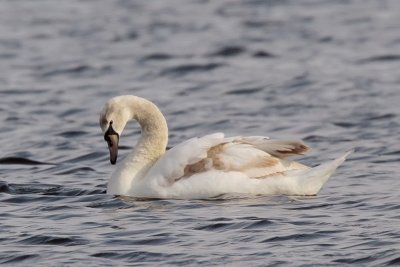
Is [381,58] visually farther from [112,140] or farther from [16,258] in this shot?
[16,258]

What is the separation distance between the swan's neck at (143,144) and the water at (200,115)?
28 centimetres

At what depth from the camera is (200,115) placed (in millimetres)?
17359

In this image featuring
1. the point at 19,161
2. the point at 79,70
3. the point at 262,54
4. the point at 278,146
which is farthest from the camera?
the point at 262,54

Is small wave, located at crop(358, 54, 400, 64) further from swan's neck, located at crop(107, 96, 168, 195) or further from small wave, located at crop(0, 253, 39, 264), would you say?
small wave, located at crop(0, 253, 39, 264)

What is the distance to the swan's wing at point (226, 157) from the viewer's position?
1177 cm

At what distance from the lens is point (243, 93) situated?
1873cm

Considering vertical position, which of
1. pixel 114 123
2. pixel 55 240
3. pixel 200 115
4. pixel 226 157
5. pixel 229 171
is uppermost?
pixel 114 123

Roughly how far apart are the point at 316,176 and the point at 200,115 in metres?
5.72

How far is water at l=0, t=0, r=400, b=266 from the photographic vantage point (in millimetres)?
10258

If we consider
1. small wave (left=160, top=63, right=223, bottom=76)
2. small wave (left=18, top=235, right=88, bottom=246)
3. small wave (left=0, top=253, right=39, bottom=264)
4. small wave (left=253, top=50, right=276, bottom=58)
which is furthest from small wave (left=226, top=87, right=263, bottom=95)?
small wave (left=0, top=253, right=39, bottom=264)

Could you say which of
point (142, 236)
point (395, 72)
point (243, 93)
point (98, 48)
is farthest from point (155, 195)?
point (98, 48)

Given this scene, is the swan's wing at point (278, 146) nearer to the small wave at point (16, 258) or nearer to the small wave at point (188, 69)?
the small wave at point (16, 258)

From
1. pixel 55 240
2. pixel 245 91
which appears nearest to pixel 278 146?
pixel 55 240

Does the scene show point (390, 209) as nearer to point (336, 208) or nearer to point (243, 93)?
point (336, 208)
